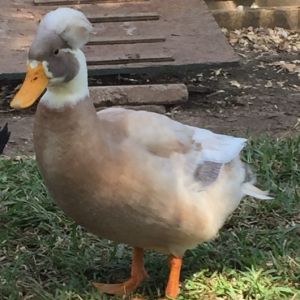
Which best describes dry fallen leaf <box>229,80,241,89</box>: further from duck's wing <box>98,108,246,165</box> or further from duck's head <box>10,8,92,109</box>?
duck's head <box>10,8,92,109</box>

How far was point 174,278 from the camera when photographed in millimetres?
3248

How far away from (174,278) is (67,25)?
108 cm

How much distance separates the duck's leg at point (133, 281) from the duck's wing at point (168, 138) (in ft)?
1.58

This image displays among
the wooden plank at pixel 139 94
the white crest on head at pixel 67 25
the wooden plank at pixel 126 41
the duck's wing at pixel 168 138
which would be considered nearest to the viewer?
the white crest on head at pixel 67 25

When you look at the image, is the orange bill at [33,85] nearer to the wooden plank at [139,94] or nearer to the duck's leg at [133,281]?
the duck's leg at [133,281]

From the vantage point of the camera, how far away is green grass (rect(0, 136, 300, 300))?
3334 millimetres

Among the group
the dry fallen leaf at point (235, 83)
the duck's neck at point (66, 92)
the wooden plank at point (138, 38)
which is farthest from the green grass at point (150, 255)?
the dry fallen leaf at point (235, 83)

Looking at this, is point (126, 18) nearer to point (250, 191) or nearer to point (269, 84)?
point (269, 84)

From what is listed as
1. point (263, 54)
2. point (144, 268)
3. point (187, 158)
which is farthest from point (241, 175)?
point (263, 54)

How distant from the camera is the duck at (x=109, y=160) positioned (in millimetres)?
2734

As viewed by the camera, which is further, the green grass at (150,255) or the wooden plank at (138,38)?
the wooden plank at (138,38)

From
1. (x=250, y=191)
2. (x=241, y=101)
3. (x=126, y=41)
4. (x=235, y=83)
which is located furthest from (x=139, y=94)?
(x=250, y=191)

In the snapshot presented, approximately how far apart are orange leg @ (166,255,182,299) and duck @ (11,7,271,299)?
0.31 feet

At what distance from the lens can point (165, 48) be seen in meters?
5.81
